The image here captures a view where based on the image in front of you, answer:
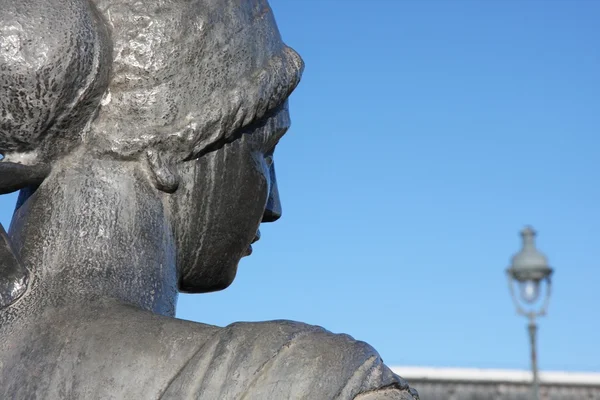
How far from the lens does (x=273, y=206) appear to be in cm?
345

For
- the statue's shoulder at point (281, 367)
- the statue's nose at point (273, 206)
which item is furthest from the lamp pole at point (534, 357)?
the statue's shoulder at point (281, 367)

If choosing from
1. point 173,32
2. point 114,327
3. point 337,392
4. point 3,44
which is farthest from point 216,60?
point 337,392

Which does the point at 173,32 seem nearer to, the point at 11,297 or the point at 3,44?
the point at 3,44

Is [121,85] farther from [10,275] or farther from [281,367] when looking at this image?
[281,367]

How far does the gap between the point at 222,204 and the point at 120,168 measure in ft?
0.95

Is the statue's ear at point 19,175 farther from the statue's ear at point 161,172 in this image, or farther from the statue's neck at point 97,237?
the statue's ear at point 161,172

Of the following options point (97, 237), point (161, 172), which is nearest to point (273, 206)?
point (161, 172)

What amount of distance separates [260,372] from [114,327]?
16.2 inches

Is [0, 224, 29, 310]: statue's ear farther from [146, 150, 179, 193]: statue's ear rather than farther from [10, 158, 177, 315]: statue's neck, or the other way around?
[146, 150, 179, 193]: statue's ear

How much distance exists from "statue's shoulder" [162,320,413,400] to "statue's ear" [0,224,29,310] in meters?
0.53

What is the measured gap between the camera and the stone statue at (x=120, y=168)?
2736 mm

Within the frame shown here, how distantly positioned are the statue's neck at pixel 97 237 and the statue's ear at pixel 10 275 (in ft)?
0.10

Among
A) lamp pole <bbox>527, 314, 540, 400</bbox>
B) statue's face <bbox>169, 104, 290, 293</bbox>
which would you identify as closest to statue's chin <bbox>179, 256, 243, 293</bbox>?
statue's face <bbox>169, 104, 290, 293</bbox>

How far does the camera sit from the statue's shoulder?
244 centimetres
